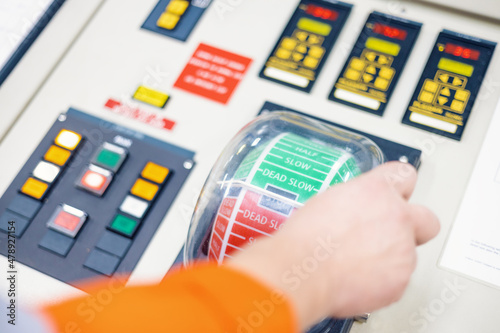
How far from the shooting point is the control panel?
903 mm

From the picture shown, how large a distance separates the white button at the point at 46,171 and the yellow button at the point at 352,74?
54 cm

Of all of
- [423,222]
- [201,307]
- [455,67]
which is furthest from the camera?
[455,67]

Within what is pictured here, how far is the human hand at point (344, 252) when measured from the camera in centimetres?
61

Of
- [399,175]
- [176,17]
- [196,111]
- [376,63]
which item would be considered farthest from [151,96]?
[399,175]

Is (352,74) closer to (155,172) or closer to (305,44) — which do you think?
(305,44)

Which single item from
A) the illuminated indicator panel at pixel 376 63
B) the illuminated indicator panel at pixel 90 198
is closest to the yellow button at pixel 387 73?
the illuminated indicator panel at pixel 376 63

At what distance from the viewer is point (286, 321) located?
1.85 ft

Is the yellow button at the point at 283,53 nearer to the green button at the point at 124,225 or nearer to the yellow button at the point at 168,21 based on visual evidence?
the yellow button at the point at 168,21

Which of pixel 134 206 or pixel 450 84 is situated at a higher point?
pixel 450 84

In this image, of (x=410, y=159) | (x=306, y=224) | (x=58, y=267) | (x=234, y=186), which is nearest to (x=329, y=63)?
(x=410, y=159)

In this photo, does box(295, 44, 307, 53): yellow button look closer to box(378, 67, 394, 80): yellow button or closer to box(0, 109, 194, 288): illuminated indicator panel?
Result: box(378, 67, 394, 80): yellow button

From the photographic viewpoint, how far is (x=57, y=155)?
1.00 metres

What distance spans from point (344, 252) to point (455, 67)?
0.54 m

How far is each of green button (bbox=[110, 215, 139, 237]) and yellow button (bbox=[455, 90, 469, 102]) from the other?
23.3 inches
